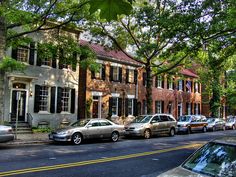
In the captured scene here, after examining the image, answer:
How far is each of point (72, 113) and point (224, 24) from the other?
1625cm

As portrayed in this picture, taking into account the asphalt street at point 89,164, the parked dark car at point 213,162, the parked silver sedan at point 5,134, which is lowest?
the asphalt street at point 89,164

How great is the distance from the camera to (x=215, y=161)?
486 cm

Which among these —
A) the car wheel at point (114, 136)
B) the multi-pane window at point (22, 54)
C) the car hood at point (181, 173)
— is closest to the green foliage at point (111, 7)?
the car hood at point (181, 173)

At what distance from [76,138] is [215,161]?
13925 millimetres

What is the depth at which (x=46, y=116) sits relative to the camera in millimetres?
25047

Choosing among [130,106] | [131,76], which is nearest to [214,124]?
[130,106]

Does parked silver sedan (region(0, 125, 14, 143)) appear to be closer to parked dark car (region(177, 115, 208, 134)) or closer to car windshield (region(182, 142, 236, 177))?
car windshield (region(182, 142, 236, 177))

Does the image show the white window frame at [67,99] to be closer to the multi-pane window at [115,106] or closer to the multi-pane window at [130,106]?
the multi-pane window at [115,106]

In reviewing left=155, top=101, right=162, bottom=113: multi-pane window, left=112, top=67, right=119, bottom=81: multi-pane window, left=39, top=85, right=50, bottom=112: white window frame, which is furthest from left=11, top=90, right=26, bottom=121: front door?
left=155, top=101, right=162, bottom=113: multi-pane window

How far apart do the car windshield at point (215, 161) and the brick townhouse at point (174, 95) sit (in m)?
27.7

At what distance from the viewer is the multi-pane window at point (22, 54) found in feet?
76.9

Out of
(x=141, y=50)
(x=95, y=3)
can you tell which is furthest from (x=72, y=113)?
(x=95, y=3)

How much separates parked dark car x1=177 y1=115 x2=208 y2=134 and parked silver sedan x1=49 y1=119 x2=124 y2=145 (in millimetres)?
9671

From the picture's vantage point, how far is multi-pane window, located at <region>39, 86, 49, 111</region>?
24.9 m
